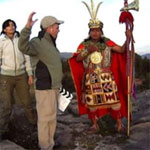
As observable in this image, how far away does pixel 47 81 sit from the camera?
4.13 meters

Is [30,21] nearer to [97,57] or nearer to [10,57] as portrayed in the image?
[10,57]

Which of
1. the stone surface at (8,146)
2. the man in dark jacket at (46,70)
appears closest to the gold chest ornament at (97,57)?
the man in dark jacket at (46,70)

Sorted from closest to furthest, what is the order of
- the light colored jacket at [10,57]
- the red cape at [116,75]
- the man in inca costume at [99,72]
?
the light colored jacket at [10,57] → the man in inca costume at [99,72] → the red cape at [116,75]

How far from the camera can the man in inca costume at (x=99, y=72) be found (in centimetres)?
505

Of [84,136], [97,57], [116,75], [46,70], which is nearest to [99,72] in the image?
[97,57]

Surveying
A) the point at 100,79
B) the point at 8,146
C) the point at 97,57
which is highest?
the point at 97,57

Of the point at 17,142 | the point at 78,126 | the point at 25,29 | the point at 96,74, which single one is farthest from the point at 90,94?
the point at 25,29

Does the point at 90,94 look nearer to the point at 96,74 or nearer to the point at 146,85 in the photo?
the point at 96,74

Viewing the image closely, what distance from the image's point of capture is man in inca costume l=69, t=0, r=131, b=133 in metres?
5.05

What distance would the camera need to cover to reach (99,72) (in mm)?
5086

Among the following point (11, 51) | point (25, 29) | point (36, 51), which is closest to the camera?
point (25, 29)

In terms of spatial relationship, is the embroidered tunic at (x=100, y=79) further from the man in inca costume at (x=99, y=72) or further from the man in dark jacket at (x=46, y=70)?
the man in dark jacket at (x=46, y=70)

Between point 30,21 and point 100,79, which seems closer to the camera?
point 30,21

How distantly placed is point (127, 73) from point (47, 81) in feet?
4.71
